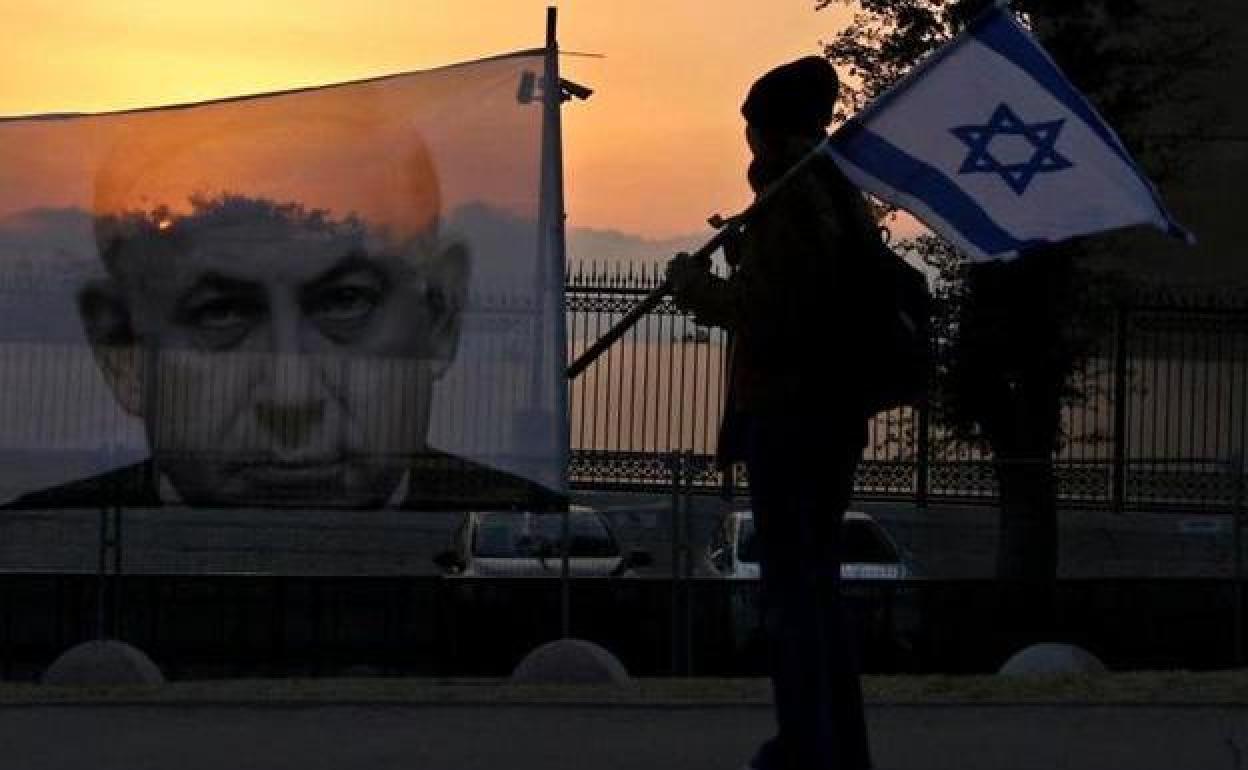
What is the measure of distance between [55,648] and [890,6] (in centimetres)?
968

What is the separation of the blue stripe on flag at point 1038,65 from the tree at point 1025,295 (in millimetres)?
12567

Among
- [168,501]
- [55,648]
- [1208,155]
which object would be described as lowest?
[55,648]

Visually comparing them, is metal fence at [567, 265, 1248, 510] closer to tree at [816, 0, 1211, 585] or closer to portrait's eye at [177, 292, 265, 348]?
tree at [816, 0, 1211, 585]

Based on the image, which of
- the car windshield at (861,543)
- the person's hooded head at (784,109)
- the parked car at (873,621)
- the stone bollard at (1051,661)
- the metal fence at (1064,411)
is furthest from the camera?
the metal fence at (1064,411)

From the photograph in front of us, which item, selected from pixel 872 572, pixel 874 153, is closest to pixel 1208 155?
pixel 872 572

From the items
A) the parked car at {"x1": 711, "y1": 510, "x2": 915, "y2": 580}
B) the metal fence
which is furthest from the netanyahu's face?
the metal fence

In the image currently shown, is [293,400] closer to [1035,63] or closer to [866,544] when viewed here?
[1035,63]

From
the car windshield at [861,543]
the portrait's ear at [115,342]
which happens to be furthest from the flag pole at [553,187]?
the car windshield at [861,543]

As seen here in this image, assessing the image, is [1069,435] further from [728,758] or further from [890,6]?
[728,758]

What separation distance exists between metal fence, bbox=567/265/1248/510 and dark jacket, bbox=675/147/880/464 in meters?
16.4

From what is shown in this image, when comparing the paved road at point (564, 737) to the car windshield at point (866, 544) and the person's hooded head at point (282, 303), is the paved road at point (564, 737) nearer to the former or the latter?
the person's hooded head at point (282, 303)

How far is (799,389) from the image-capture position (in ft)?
17.9

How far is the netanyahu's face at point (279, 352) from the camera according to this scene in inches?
412

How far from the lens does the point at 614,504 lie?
2386 cm
